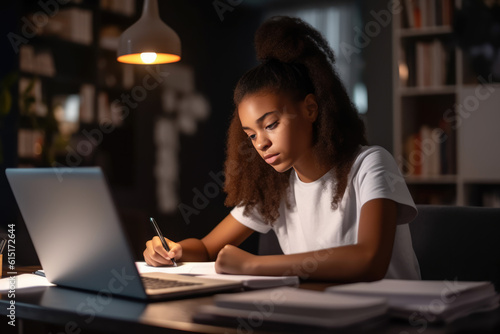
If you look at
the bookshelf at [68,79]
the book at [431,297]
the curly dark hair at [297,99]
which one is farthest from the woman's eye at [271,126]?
the bookshelf at [68,79]

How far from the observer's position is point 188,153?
5781 mm

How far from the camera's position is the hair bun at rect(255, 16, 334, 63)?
5.63 feet

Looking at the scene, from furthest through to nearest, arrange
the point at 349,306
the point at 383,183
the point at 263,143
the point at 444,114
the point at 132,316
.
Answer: the point at 444,114 → the point at 263,143 → the point at 383,183 → the point at 132,316 → the point at 349,306

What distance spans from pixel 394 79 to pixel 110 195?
10.7 feet

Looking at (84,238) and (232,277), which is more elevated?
(84,238)

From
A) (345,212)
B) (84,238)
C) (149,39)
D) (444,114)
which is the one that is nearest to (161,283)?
(84,238)

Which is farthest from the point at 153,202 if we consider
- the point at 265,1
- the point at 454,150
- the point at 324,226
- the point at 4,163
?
the point at 324,226

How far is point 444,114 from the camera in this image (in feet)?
13.0

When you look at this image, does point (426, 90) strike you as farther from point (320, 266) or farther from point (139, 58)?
point (320, 266)

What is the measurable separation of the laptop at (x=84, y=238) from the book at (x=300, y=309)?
0.58 feet

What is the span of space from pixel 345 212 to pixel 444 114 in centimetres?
257

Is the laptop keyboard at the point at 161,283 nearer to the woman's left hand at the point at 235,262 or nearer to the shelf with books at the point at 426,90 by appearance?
the woman's left hand at the point at 235,262

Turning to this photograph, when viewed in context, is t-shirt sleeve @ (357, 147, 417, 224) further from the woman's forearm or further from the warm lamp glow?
the warm lamp glow

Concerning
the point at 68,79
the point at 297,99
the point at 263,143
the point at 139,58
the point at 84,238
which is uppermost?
the point at 68,79
